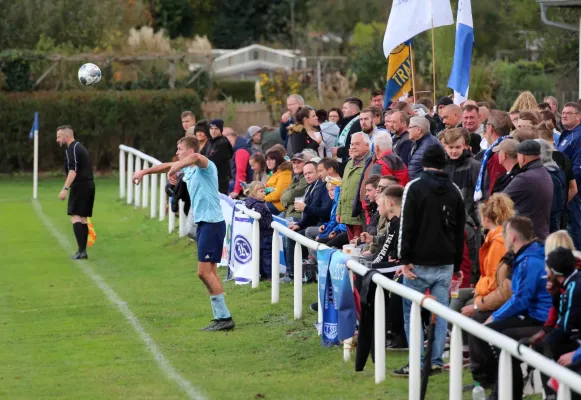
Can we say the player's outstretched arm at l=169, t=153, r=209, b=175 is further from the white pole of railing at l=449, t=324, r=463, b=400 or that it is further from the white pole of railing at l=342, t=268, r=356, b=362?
the white pole of railing at l=449, t=324, r=463, b=400

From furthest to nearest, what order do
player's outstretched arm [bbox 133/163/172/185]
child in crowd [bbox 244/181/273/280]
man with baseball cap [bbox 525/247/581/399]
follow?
child in crowd [bbox 244/181/273/280], player's outstretched arm [bbox 133/163/172/185], man with baseball cap [bbox 525/247/581/399]

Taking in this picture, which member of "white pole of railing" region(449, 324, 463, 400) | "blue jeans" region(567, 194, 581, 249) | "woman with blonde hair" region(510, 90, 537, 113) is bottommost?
"white pole of railing" region(449, 324, 463, 400)

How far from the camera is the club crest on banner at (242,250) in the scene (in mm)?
16156

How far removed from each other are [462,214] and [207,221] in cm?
381

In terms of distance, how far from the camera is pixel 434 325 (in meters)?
9.80

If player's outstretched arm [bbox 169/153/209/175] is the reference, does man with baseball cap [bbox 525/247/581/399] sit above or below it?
below

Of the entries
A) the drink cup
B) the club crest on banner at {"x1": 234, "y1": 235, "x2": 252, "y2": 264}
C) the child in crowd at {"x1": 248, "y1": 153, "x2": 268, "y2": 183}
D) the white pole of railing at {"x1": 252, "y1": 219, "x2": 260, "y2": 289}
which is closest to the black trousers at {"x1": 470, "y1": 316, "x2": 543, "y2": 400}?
the drink cup

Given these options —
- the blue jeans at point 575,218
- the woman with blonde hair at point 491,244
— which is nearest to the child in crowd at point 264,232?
the blue jeans at point 575,218

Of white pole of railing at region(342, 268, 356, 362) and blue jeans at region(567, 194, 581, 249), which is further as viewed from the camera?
blue jeans at region(567, 194, 581, 249)

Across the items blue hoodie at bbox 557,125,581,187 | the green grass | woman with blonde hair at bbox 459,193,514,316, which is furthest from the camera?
blue hoodie at bbox 557,125,581,187

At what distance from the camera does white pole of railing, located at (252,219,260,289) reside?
15391 mm

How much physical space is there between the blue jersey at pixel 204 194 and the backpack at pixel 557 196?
3.65m

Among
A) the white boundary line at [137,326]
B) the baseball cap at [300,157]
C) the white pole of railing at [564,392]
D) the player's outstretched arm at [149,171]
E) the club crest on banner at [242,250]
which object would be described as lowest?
the white boundary line at [137,326]

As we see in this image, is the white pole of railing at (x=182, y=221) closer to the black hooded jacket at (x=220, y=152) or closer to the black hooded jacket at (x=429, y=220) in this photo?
the black hooded jacket at (x=220, y=152)
